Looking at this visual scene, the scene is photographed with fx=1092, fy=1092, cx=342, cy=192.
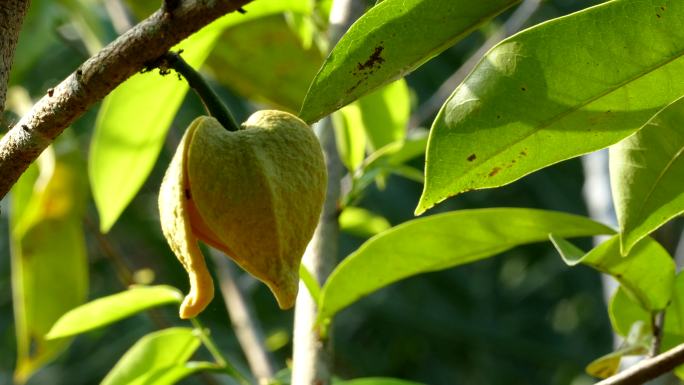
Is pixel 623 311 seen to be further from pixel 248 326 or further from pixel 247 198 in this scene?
pixel 248 326

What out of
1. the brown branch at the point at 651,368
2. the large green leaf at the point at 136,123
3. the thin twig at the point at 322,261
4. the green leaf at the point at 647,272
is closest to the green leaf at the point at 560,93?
the brown branch at the point at 651,368

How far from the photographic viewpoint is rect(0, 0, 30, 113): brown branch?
1.93 ft

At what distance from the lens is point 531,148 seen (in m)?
0.63

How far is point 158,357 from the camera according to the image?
1.18 meters

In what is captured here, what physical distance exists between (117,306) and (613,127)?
0.66 meters

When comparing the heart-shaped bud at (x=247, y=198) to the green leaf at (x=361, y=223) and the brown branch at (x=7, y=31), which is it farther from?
the green leaf at (x=361, y=223)

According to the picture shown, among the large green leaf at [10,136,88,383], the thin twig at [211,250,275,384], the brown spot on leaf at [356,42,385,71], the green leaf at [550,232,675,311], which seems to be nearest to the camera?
the brown spot on leaf at [356,42,385,71]

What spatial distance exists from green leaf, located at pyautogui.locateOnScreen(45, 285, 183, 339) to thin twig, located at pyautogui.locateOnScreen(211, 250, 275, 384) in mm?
225

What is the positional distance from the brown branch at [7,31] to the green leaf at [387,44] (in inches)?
6.5

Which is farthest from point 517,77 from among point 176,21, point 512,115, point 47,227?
point 47,227

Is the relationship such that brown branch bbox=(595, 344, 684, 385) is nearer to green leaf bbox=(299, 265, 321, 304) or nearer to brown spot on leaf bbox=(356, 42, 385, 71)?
brown spot on leaf bbox=(356, 42, 385, 71)

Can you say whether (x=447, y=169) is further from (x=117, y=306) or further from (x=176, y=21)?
(x=117, y=306)

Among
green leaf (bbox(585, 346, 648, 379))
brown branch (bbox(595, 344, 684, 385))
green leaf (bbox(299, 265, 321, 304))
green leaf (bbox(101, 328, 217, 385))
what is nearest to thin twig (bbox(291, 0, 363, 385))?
green leaf (bbox(299, 265, 321, 304))

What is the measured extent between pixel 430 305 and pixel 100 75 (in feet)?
12.6
